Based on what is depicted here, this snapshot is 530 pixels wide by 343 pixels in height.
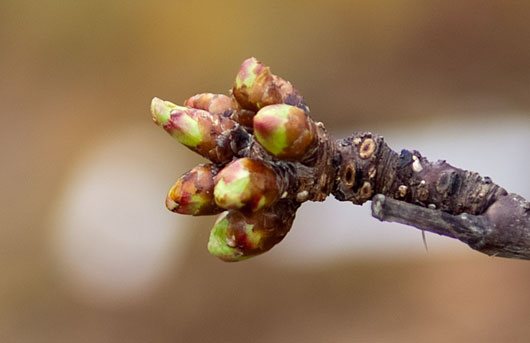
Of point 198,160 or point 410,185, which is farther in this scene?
point 198,160

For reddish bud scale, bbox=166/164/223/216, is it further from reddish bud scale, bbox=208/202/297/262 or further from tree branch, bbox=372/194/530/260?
tree branch, bbox=372/194/530/260

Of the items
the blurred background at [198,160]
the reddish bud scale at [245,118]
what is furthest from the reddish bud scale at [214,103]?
the blurred background at [198,160]

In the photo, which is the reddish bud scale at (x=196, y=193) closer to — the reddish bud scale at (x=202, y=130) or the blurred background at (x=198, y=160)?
the reddish bud scale at (x=202, y=130)

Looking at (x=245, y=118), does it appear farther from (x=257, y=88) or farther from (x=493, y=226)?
(x=493, y=226)

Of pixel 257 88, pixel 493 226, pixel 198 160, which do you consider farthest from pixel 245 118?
pixel 198 160

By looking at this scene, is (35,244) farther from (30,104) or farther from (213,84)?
(213,84)
